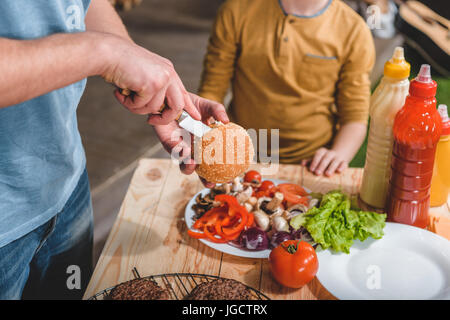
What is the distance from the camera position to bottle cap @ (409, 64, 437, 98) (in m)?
1.04

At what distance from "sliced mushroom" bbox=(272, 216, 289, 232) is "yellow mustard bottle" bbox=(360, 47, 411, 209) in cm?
32

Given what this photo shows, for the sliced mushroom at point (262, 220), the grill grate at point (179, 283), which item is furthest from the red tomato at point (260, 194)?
the grill grate at point (179, 283)

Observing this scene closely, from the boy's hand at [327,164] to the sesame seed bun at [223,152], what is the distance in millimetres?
495

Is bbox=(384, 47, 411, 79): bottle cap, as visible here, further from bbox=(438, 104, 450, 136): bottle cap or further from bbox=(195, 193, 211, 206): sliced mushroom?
bbox=(195, 193, 211, 206): sliced mushroom

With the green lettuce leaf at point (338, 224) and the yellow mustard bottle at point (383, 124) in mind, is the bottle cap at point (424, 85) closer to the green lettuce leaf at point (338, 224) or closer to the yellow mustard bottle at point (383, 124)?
the yellow mustard bottle at point (383, 124)

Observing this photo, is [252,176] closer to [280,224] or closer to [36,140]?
[280,224]

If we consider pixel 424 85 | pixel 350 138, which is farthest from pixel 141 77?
pixel 350 138

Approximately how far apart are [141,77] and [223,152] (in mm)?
313

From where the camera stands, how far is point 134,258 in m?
1.14

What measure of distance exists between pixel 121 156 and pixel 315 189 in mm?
1851

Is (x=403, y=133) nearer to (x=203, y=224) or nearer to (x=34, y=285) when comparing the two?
(x=203, y=224)

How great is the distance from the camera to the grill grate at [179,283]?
0.97 meters

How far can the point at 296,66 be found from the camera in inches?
69.5
